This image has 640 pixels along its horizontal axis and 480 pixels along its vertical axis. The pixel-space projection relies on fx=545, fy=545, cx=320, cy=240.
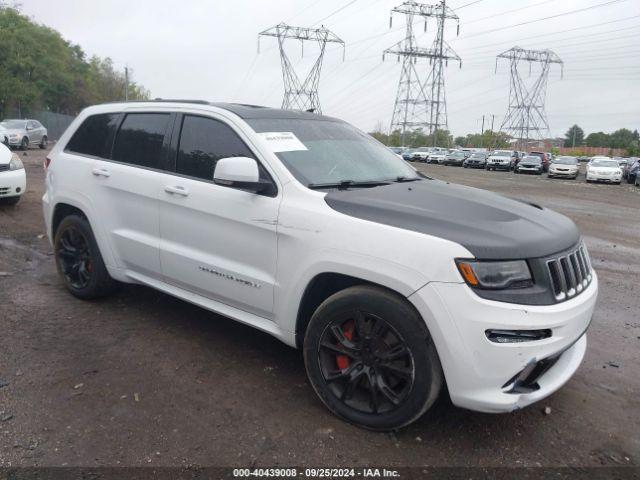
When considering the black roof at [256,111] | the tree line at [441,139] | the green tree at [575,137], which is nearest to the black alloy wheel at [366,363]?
the black roof at [256,111]

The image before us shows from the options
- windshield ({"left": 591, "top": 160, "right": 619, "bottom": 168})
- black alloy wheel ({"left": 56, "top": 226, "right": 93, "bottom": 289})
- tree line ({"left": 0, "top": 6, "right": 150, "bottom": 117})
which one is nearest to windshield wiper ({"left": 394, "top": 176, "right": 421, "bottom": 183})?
black alloy wheel ({"left": 56, "top": 226, "right": 93, "bottom": 289})

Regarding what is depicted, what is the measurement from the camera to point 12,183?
29.1 feet

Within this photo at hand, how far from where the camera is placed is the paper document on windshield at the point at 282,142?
3574mm

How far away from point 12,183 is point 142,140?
578 cm

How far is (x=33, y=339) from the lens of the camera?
13.5 ft

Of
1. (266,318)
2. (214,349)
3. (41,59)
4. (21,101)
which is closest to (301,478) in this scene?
(266,318)

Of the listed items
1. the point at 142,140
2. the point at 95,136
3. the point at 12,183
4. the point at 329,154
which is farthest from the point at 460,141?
the point at 329,154

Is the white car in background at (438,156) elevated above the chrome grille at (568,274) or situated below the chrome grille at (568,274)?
below

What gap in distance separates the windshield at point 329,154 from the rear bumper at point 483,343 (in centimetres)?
120

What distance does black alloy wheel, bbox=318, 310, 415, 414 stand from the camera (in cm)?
291

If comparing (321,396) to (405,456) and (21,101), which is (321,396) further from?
(21,101)

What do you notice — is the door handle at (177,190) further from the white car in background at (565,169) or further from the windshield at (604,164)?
the white car in background at (565,169)

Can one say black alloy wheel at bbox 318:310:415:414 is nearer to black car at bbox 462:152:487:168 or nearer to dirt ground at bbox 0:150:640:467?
dirt ground at bbox 0:150:640:467

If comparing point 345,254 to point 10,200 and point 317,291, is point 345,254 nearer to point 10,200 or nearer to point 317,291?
point 317,291
